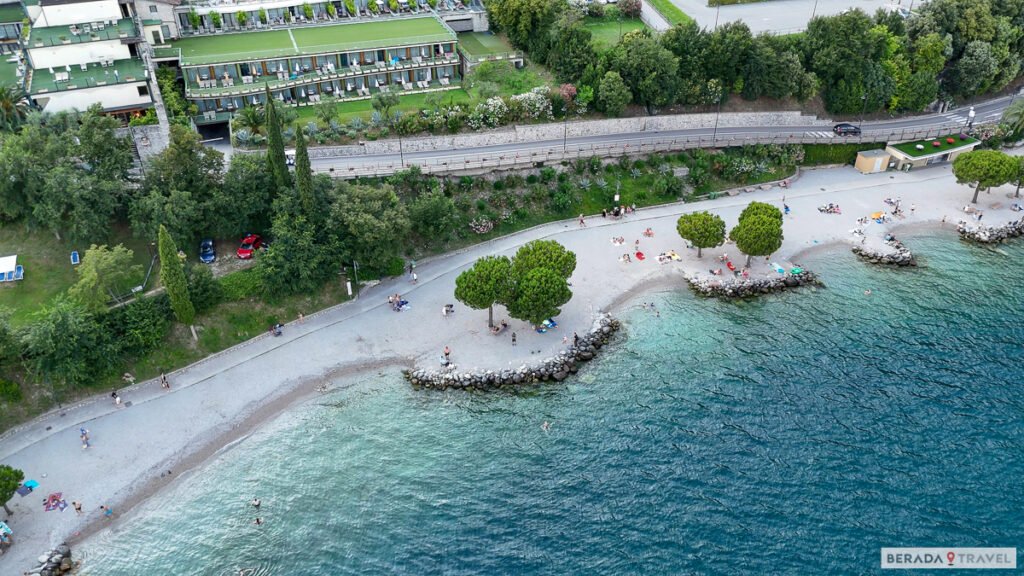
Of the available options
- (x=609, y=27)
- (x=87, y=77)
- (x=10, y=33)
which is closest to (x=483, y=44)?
(x=609, y=27)

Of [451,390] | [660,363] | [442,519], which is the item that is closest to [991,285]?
[660,363]

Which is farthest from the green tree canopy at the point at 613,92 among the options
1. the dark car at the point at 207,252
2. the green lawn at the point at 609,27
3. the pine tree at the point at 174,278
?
the pine tree at the point at 174,278

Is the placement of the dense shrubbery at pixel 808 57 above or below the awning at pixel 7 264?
above

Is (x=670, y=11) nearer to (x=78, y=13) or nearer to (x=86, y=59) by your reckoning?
(x=86, y=59)

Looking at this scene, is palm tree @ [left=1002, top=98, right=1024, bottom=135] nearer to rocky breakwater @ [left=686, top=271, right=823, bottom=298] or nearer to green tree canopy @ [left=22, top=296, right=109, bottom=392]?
rocky breakwater @ [left=686, top=271, right=823, bottom=298]

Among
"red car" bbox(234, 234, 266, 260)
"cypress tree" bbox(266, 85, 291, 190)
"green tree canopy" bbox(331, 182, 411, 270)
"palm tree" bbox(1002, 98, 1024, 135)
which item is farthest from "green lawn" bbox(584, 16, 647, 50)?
"red car" bbox(234, 234, 266, 260)

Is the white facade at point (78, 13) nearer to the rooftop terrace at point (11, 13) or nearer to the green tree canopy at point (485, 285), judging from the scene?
the rooftop terrace at point (11, 13)
